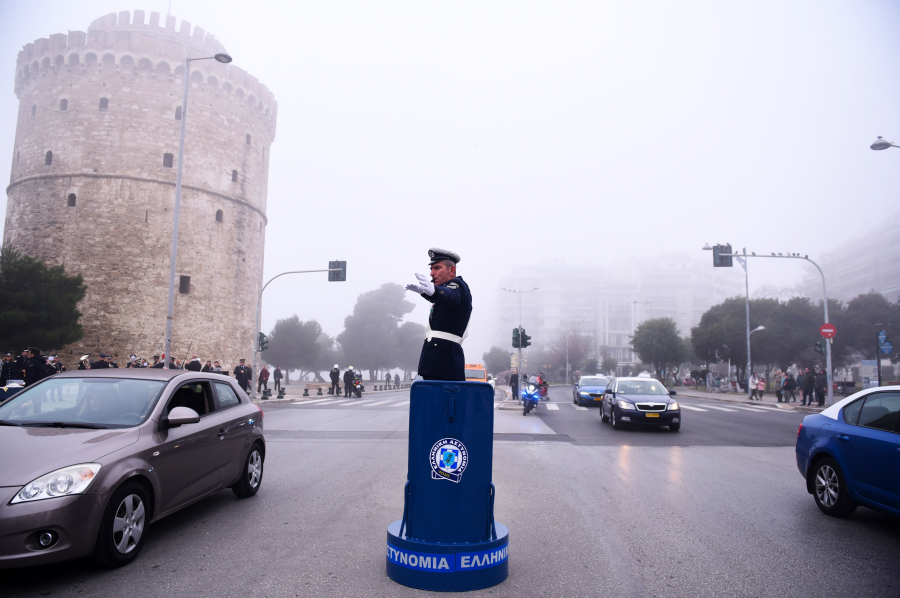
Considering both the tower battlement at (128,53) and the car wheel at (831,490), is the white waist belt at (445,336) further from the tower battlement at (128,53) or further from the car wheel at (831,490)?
the tower battlement at (128,53)

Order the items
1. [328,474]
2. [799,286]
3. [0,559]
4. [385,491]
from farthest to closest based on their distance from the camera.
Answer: [799,286] → [328,474] → [385,491] → [0,559]

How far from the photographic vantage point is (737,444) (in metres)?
12.1

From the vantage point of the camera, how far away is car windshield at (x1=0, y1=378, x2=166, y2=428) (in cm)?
477

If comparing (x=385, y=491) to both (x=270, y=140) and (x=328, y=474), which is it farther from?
(x=270, y=140)

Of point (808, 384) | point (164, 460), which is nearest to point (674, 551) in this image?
point (164, 460)

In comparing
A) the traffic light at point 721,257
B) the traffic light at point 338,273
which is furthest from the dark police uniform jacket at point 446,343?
the traffic light at point 338,273

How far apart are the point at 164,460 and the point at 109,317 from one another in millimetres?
34874

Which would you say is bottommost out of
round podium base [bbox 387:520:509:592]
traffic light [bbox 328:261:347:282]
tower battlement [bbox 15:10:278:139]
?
round podium base [bbox 387:520:509:592]

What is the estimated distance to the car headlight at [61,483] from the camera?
146 inches

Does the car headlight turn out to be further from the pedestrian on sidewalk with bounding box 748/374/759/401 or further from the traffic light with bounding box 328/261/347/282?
the pedestrian on sidewalk with bounding box 748/374/759/401

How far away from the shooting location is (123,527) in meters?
4.24

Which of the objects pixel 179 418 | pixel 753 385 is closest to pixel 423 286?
pixel 179 418

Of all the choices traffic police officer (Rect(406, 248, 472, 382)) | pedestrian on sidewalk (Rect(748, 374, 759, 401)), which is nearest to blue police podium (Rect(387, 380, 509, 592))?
traffic police officer (Rect(406, 248, 472, 382))

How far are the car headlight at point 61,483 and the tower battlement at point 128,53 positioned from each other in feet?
128
